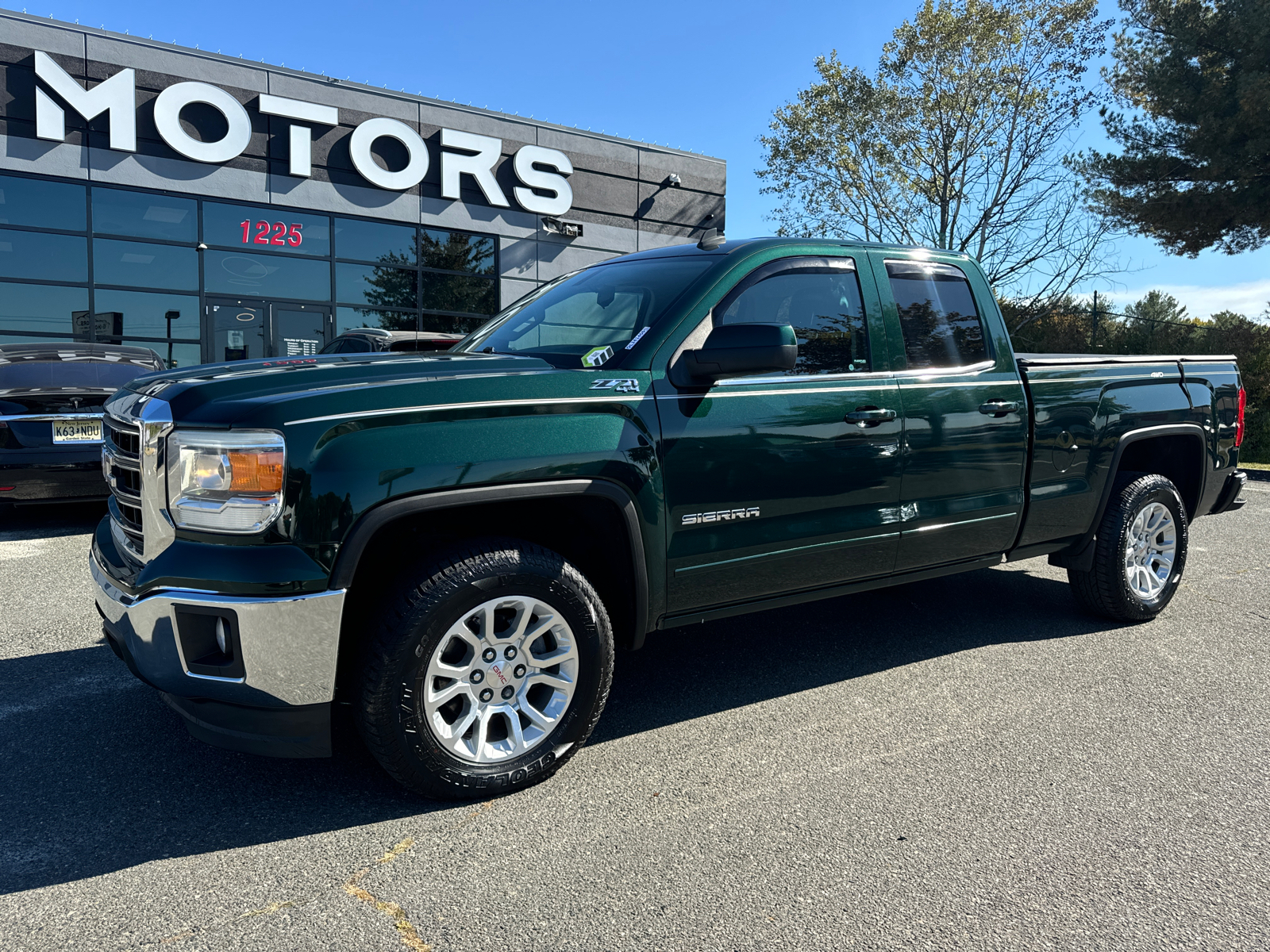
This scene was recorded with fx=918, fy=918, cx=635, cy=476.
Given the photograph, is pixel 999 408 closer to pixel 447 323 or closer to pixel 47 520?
pixel 47 520

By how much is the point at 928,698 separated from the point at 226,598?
9.30 ft

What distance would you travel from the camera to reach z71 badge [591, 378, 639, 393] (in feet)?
10.6

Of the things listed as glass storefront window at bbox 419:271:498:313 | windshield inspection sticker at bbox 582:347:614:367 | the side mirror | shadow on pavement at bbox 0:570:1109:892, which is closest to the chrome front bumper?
shadow on pavement at bbox 0:570:1109:892

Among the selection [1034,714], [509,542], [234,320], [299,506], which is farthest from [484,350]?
[234,320]

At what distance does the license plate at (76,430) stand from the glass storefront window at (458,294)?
12453 millimetres

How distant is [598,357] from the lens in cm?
341

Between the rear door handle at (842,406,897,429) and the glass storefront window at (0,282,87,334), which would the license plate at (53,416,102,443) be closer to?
the rear door handle at (842,406,897,429)

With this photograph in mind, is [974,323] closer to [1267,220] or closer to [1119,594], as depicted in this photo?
[1119,594]

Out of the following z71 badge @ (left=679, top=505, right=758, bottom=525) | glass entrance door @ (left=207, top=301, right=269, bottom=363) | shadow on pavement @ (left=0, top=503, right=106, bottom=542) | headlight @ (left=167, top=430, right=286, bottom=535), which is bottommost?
shadow on pavement @ (left=0, top=503, right=106, bottom=542)

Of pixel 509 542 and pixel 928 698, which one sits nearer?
pixel 509 542

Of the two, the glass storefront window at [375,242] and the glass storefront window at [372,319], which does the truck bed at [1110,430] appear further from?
the glass storefront window at [375,242]

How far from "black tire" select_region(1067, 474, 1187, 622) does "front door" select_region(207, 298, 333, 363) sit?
583 inches

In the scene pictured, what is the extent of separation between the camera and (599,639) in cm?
318

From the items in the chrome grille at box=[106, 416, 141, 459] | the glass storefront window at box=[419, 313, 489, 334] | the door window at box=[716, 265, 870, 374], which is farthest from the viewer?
the glass storefront window at box=[419, 313, 489, 334]
